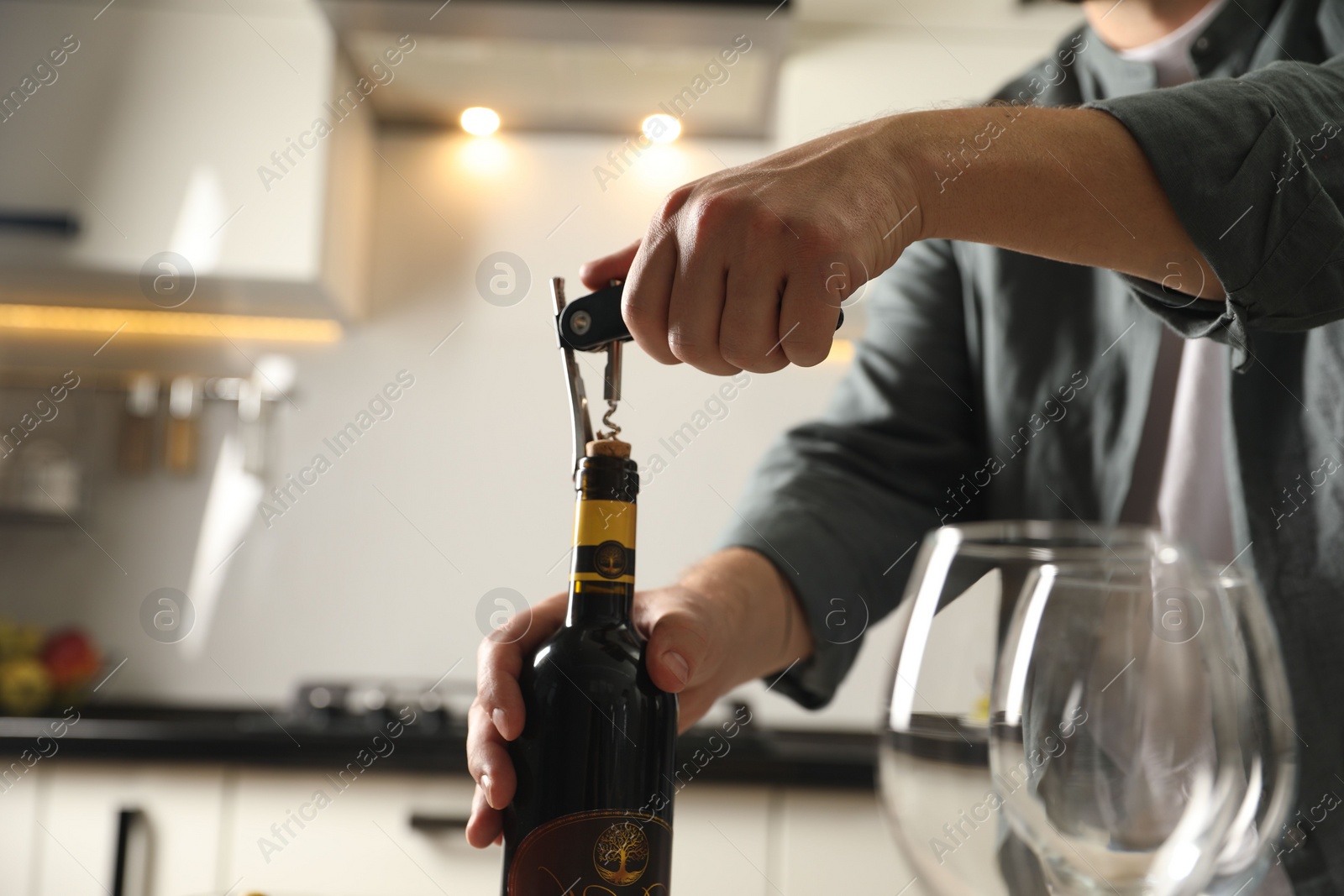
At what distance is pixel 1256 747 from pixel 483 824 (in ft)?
0.97

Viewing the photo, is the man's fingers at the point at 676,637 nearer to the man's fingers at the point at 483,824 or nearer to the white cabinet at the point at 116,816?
the man's fingers at the point at 483,824

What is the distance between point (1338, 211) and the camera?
450mm

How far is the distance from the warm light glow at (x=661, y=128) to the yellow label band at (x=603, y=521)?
5.72ft

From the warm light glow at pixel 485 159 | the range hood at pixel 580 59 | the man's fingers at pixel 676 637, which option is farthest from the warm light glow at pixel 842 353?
the man's fingers at pixel 676 637

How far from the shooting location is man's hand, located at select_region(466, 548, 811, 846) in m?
0.45

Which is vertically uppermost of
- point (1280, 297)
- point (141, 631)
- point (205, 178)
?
point (205, 178)

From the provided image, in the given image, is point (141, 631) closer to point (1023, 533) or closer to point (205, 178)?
point (205, 178)

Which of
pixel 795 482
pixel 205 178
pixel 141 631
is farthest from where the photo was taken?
pixel 141 631

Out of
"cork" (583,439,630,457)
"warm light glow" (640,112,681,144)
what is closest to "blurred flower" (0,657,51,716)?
"warm light glow" (640,112,681,144)

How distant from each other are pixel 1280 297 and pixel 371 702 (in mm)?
1686

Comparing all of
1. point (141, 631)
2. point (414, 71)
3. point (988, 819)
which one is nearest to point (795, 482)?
point (988, 819)

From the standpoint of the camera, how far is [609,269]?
1.50 feet

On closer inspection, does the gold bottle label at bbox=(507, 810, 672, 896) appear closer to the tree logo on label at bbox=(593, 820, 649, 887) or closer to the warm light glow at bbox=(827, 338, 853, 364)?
the tree logo on label at bbox=(593, 820, 649, 887)

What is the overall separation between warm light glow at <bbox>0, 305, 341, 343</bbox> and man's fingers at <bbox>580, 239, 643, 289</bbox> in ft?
5.97
